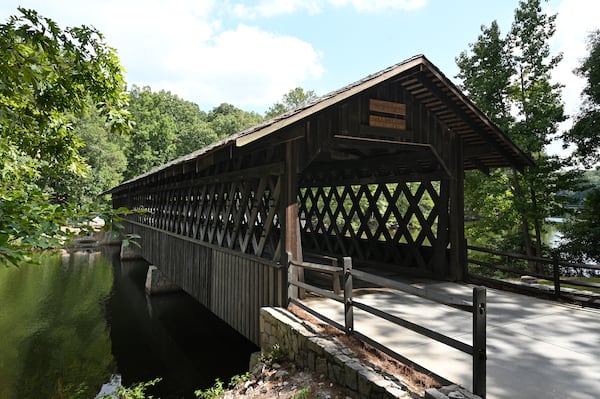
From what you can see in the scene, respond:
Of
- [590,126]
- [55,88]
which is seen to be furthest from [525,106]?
[55,88]

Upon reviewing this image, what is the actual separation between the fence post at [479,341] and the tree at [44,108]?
308 cm

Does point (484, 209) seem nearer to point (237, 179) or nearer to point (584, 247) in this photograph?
point (584, 247)

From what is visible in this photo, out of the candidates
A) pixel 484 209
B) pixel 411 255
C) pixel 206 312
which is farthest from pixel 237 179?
pixel 484 209

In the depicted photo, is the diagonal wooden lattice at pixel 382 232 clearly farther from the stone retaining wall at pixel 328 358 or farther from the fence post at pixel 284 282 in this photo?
the stone retaining wall at pixel 328 358

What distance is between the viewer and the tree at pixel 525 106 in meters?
12.7

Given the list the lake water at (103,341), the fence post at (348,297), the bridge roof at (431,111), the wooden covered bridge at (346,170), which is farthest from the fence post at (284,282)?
the lake water at (103,341)

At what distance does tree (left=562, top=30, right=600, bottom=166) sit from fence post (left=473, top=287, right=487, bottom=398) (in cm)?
1300

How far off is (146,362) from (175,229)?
3688mm

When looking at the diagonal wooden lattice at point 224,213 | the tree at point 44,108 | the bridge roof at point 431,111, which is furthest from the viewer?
the diagonal wooden lattice at point 224,213

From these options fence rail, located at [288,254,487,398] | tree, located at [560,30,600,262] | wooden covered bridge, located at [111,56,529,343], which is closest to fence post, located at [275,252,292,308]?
wooden covered bridge, located at [111,56,529,343]

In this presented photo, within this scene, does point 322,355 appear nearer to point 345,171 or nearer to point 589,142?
point 345,171

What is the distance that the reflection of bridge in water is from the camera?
18.3 ft

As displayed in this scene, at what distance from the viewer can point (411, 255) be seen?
8227 mm

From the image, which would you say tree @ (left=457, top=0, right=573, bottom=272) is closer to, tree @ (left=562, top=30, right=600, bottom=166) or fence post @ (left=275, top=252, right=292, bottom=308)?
tree @ (left=562, top=30, right=600, bottom=166)
